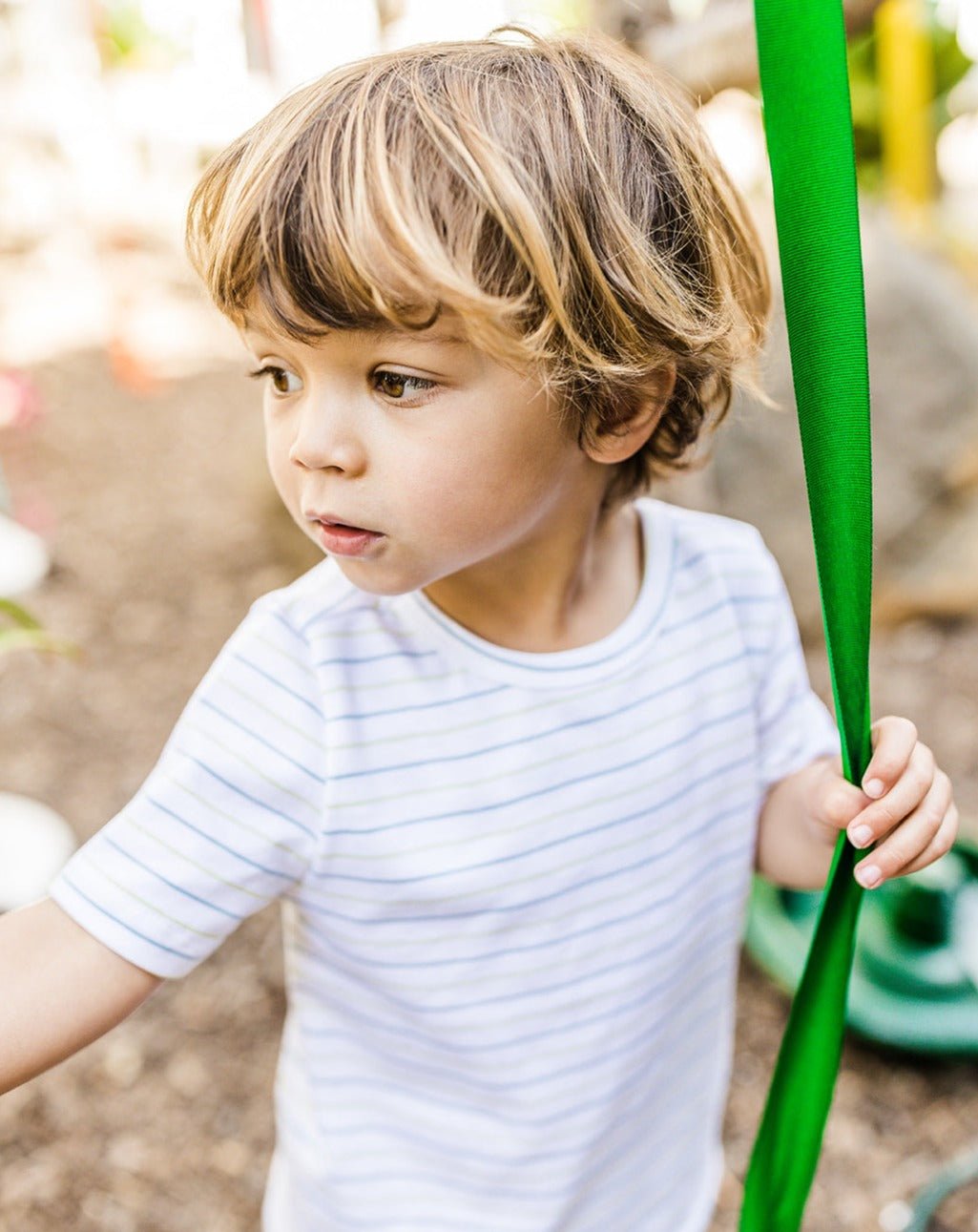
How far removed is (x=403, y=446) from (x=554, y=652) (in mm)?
242

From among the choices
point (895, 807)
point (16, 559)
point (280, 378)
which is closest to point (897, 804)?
point (895, 807)

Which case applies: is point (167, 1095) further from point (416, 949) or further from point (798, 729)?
point (798, 729)

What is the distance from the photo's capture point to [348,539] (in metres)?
0.71

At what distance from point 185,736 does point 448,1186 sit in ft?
1.38

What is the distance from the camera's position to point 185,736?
77 cm

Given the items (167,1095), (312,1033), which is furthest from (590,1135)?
(167,1095)

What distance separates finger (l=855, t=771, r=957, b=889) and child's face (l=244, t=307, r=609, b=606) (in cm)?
29

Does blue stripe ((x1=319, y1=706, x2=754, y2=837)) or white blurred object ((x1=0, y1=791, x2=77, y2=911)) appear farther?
white blurred object ((x1=0, y1=791, x2=77, y2=911))

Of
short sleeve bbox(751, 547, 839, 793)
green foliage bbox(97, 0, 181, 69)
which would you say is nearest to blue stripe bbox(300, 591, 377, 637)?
short sleeve bbox(751, 547, 839, 793)

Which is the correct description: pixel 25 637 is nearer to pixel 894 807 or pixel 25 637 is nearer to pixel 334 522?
pixel 334 522

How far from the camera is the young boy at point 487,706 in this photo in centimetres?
66

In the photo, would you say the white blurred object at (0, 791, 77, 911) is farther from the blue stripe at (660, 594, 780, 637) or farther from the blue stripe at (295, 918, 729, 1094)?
the blue stripe at (660, 594, 780, 637)

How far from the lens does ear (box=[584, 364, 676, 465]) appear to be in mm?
792

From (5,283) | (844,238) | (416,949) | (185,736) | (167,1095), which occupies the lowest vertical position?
(167,1095)
